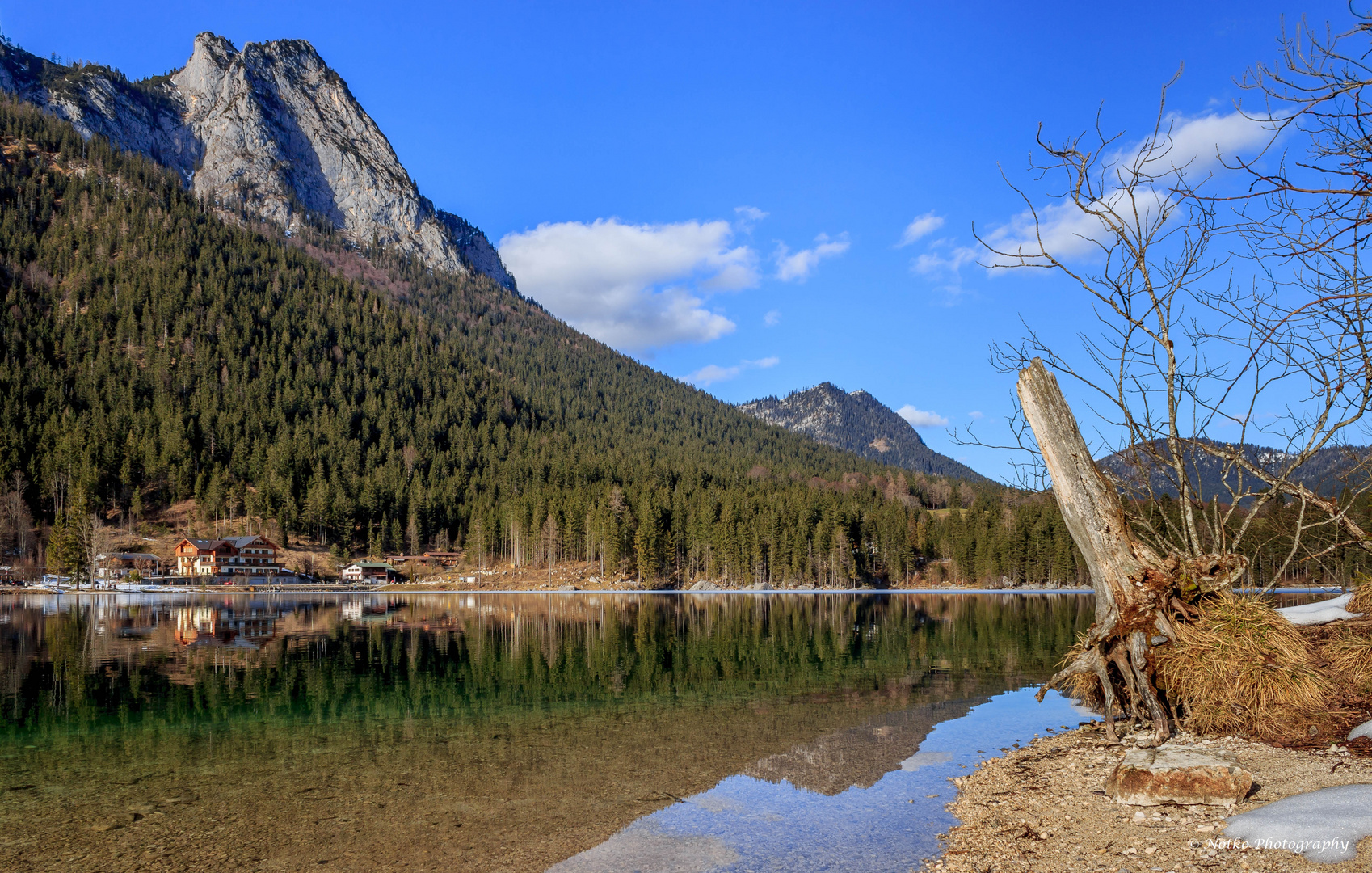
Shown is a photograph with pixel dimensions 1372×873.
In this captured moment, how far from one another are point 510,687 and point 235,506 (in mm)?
134886

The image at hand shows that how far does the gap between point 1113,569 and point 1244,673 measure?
7.34ft

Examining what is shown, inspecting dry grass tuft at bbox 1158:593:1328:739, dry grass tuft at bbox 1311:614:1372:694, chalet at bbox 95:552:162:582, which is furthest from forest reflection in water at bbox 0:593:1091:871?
chalet at bbox 95:552:162:582

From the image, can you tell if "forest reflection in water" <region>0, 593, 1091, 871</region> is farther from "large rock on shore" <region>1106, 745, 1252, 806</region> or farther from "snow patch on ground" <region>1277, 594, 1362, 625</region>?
"snow patch on ground" <region>1277, 594, 1362, 625</region>

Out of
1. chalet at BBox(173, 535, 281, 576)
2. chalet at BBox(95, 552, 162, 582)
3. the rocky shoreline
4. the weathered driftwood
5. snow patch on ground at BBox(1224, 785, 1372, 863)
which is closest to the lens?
snow patch on ground at BBox(1224, 785, 1372, 863)

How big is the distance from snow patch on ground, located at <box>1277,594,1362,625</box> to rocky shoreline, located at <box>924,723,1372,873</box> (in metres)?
3.85

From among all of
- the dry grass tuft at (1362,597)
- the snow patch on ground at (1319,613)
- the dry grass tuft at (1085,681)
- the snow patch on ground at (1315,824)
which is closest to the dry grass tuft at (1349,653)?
the snow patch on ground at (1319,613)

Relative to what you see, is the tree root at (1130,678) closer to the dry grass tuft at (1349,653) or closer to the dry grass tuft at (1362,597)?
the dry grass tuft at (1349,653)

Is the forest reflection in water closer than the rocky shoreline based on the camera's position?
No

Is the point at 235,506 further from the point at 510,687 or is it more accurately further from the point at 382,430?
the point at 510,687

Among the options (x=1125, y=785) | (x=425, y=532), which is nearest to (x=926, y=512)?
(x=425, y=532)

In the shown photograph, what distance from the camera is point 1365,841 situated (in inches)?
250

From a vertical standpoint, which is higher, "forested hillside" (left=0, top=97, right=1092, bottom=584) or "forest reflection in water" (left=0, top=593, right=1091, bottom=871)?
"forested hillside" (left=0, top=97, right=1092, bottom=584)

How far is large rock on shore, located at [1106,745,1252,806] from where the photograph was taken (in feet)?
27.7

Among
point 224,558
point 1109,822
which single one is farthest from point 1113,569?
point 224,558
